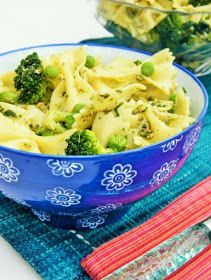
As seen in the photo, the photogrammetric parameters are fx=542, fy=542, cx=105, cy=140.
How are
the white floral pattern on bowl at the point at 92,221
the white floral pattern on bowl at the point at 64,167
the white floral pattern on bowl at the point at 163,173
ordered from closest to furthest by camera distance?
the white floral pattern on bowl at the point at 64,167, the white floral pattern on bowl at the point at 163,173, the white floral pattern on bowl at the point at 92,221

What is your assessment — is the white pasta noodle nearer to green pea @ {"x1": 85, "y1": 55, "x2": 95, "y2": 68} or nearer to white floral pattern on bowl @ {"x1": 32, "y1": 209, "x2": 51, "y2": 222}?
green pea @ {"x1": 85, "y1": 55, "x2": 95, "y2": 68}

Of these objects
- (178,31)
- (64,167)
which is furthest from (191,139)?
(178,31)

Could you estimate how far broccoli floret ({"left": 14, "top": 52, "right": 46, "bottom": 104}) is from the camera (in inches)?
51.9

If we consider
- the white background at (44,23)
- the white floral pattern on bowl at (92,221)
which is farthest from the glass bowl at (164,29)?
the white floral pattern on bowl at (92,221)

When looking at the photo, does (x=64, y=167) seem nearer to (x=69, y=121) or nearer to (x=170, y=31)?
(x=69, y=121)

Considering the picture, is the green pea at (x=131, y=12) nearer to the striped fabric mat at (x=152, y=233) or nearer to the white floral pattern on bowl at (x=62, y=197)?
the striped fabric mat at (x=152, y=233)

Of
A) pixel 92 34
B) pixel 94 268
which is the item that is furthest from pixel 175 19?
pixel 94 268

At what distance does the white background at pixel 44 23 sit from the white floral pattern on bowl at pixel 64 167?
3.90 feet

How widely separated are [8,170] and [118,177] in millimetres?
231

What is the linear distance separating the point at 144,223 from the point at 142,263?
15cm

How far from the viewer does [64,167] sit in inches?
42.7

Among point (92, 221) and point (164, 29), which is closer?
point (92, 221)

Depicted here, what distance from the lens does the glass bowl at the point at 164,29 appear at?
1.90 metres

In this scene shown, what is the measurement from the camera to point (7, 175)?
3.76 ft
